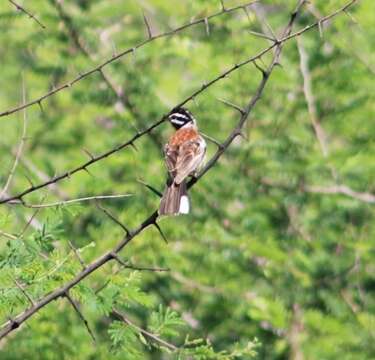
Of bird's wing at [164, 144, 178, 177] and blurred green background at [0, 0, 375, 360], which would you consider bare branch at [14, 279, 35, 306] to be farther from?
blurred green background at [0, 0, 375, 360]

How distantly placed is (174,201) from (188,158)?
88 centimetres

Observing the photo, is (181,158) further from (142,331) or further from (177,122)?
(142,331)

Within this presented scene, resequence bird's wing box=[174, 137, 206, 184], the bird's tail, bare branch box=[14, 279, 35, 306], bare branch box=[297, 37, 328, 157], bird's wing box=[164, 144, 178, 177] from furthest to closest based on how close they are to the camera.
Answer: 1. bare branch box=[297, 37, 328, 157]
2. bird's wing box=[164, 144, 178, 177]
3. bird's wing box=[174, 137, 206, 184]
4. the bird's tail
5. bare branch box=[14, 279, 35, 306]

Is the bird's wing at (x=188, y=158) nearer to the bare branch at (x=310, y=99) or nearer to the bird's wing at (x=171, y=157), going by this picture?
the bird's wing at (x=171, y=157)

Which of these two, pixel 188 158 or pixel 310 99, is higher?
pixel 310 99

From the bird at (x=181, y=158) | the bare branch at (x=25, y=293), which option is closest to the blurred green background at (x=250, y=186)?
the bird at (x=181, y=158)

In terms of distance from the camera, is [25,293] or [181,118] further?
[181,118]

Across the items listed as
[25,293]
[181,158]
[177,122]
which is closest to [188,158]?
[181,158]

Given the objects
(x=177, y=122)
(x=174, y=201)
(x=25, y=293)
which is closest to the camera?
(x=25, y=293)

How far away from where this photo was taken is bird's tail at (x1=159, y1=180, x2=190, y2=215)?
19.0ft

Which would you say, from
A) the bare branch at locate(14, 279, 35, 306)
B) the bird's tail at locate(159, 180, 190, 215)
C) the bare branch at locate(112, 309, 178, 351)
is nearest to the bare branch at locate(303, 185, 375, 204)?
the bird's tail at locate(159, 180, 190, 215)

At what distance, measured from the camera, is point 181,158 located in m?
6.84

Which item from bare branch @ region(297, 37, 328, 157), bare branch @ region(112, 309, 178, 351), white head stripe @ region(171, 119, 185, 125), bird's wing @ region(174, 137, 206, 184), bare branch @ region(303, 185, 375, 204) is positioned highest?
bare branch @ region(297, 37, 328, 157)

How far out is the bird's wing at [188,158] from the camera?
6664 mm
